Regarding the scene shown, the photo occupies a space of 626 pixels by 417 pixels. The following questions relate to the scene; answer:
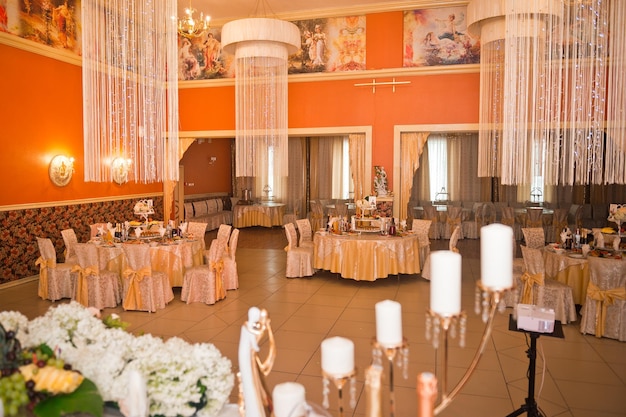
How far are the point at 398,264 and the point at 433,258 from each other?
718 centimetres

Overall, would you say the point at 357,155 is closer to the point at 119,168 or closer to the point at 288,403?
the point at 119,168

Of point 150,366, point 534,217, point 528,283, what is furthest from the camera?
point 534,217

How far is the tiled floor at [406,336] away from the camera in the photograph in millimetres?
4172

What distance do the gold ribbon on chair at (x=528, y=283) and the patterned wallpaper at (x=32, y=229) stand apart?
26.9 feet

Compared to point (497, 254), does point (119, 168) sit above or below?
above

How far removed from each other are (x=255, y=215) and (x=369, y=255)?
8715mm

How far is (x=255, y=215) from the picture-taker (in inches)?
648

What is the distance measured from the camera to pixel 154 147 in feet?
19.9

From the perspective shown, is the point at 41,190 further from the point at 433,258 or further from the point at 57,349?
the point at 433,258

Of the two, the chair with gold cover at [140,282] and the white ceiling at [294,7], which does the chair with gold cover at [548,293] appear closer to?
the chair with gold cover at [140,282]

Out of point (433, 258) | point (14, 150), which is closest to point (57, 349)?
point (433, 258)

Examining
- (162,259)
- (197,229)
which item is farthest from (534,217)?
(162,259)

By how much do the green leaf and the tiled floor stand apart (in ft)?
8.75

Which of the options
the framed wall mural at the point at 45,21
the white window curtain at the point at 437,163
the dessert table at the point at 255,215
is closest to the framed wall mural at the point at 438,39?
the white window curtain at the point at 437,163
